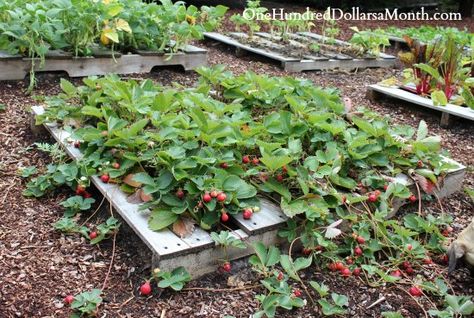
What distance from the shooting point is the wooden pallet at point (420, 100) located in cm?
429

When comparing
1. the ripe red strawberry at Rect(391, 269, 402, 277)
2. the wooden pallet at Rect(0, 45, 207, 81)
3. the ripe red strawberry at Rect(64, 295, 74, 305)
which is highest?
the wooden pallet at Rect(0, 45, 207, 81)

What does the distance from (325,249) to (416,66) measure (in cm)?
247

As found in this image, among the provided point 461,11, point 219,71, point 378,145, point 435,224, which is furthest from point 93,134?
point 461,11

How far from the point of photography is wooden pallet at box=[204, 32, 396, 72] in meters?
5.74

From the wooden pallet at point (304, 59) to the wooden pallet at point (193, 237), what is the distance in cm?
331

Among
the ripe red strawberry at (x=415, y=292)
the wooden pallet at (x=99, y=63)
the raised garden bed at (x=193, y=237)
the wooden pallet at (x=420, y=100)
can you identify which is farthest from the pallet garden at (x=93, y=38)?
the ripe red strawberry at (x=415, y=292)

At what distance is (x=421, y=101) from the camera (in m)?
4.54

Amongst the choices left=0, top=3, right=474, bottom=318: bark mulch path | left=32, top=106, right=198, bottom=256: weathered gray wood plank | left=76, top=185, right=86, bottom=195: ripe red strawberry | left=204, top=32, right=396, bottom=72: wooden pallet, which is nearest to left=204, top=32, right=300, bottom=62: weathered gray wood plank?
left=204, top=32, right=396, bottom=72: wooden pallet

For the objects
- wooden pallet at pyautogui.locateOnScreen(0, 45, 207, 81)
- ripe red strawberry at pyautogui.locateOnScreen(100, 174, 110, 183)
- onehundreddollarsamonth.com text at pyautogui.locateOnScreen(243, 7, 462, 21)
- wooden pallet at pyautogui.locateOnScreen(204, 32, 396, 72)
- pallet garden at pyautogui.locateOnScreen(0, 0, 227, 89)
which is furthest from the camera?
onehundreddollarsamonth.com text at pyautogui.locateOnScreen(243, 7, 462, 21)

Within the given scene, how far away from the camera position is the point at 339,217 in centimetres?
264

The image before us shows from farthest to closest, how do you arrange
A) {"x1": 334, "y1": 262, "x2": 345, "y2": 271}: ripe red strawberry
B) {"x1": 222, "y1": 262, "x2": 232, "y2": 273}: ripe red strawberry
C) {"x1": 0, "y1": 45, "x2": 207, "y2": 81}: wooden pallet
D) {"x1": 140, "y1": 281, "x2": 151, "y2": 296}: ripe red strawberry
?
1. {"x1": 0, "y1": 45, "x2": 207, "y2": 81}: wooden pallet
2. {"x1": 334, "y1": 262, "x2": 345, "y2": 271}: ripe red strawberry
3. {"x1": 222, "y1": 262, "x2": 232, "y2": 273}: ripe red strawberry
4. {"x1": 140, "y1": 281, "x2": 151, "y2": 296}: ripe red strawberry

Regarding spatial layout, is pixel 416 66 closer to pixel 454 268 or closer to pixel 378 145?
pixel 378 145

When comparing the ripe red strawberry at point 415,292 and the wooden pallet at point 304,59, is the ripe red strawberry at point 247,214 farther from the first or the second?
the wooden pallet at point 304,59

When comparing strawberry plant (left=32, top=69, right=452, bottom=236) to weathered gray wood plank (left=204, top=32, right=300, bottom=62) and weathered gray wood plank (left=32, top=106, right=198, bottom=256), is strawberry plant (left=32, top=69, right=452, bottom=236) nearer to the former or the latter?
weathered gray wood plank (left=32, top=106, right=198, bottom=256)
